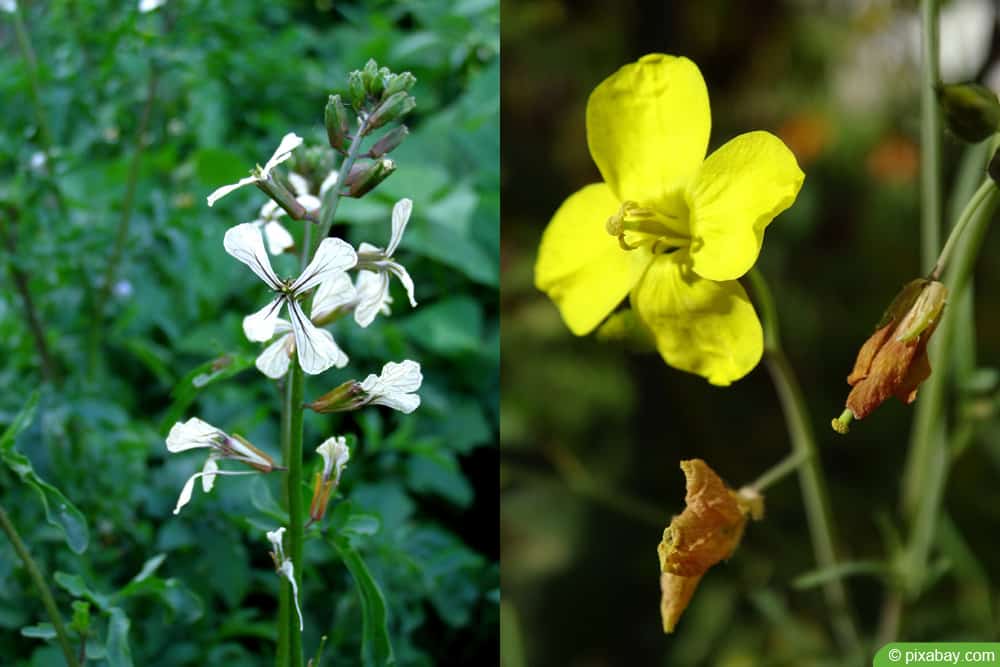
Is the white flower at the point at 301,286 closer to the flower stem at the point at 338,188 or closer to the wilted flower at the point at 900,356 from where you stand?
the flower stem at the point at 338,188

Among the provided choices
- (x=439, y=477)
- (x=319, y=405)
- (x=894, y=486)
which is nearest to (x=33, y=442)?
(x=439, y=477)

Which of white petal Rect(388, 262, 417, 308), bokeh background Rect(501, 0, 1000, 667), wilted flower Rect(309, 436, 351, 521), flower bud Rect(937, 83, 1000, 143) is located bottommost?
bokeh background Rect(501, 0, 1000, 667)

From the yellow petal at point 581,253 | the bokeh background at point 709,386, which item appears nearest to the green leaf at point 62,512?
the yellow petal at point 581,253

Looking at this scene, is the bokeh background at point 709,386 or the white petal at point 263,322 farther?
the bokeh background at point 709,386

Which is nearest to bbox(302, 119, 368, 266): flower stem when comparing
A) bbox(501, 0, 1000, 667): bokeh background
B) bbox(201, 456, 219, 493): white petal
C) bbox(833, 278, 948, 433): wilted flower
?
bbox(201, 456, 219, 493): white petal

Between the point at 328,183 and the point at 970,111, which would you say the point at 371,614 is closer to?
the point at 328,183

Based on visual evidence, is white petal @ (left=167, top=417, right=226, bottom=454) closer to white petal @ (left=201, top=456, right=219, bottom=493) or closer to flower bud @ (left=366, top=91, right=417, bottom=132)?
white petal @ (left=201, top=456, right=219, bottom=493)
